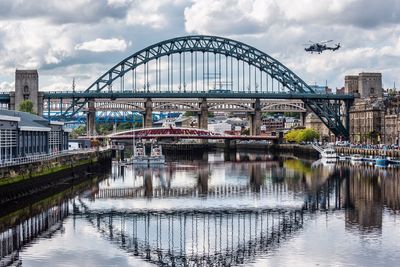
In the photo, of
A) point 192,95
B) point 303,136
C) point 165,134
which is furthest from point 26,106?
point 303,136

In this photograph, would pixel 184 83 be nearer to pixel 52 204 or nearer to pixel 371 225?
pixel 52 204

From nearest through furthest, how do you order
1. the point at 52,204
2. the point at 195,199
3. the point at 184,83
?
the point at 52,204 → the point at 195,199 → the point at 184,83

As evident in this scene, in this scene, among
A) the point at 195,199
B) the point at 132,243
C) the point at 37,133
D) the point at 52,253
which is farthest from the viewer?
the point at 37,133

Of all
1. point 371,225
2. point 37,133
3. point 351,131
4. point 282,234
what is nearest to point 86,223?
point 282,234

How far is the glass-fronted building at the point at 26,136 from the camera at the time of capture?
65.5 metres

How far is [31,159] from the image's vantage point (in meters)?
67.2

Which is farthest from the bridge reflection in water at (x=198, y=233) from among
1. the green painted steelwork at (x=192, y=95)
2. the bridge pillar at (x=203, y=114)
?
the bridge pillar at (x=203, y=114)

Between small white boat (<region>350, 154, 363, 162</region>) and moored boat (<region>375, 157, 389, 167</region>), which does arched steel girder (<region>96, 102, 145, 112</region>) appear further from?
moored boat (<region>375, 157, 389, 167</region>)

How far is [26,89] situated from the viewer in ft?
452

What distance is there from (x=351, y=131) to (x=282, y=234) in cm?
11188

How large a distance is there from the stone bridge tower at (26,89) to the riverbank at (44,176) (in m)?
42.6

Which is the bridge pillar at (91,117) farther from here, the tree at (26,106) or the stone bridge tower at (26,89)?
the tree at (26,106)

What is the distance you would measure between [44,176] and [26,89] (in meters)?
73.1

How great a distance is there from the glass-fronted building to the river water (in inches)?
285
